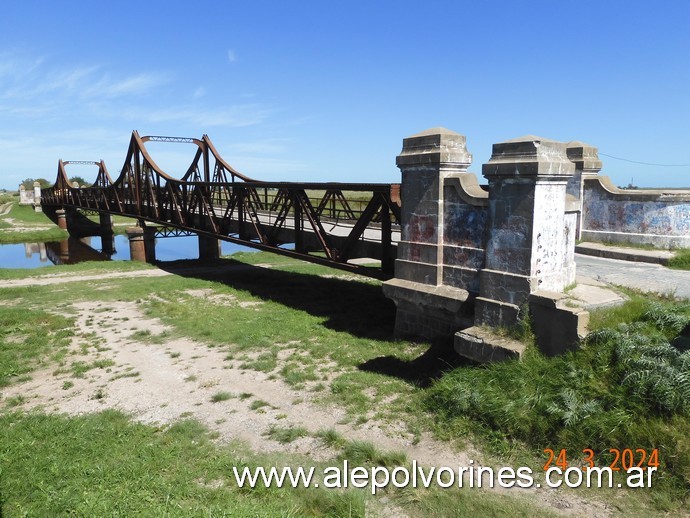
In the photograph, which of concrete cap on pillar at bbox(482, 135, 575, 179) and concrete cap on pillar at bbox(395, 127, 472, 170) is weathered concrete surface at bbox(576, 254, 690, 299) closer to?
concrete cap on pillar at bbox(482, 135, 575, 179)

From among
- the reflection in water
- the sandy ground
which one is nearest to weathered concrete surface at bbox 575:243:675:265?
the sandy ground

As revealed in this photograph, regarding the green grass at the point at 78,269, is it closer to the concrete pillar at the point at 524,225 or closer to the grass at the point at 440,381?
the grass at the point at 440,381

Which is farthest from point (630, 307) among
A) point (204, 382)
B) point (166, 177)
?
point (166, 177)

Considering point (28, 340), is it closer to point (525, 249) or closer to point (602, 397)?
point (525, 249)

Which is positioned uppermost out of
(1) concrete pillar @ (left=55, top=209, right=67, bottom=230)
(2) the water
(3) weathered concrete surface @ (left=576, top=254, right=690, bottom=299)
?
(1) concrete pillar @ (left=55, top=209, right=67, bottom=230)

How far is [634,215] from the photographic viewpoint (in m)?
12.6

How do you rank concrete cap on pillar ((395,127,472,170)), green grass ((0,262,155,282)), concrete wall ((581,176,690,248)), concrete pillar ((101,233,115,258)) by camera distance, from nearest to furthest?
concrete cap on pillar ((395,127,472,170)) → concrete wall ((581,176,690,248)) → green grass ((0,262,155,282)) → concrete pillar ((101,233,115,258))

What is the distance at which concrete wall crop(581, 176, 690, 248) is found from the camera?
1188 cm

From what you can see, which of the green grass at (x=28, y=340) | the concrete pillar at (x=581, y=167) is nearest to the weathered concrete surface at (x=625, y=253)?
the concrete pillar at (x=581, y=167)

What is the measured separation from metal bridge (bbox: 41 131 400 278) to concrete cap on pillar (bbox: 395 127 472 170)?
1.22 m

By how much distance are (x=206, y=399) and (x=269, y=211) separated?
9329mm

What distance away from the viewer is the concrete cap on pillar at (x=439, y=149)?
824 centimetres

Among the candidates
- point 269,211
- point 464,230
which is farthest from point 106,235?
point 464,230

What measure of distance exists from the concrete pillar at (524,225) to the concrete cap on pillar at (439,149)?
1.13 m
